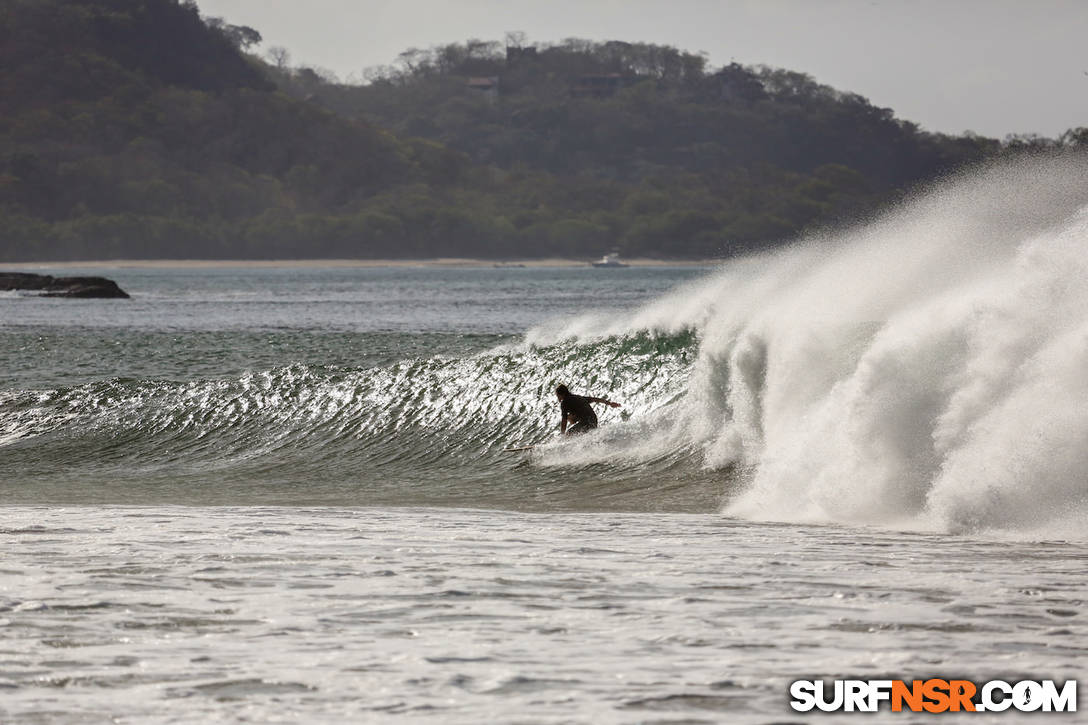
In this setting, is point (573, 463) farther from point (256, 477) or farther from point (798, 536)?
point (798, 536)

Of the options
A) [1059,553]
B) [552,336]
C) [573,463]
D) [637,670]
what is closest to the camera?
[637,670]

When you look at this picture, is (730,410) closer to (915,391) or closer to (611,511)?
(611,511)

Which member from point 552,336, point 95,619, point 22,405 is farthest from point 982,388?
point 22,405

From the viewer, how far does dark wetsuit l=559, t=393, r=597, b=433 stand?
58.7 ft

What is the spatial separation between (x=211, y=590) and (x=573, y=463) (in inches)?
331

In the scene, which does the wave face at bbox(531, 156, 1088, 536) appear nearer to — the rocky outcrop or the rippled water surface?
the rippled water surface

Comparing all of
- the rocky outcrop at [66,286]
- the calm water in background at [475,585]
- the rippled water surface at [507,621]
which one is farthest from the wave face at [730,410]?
the rocky outcrop at [66,286]

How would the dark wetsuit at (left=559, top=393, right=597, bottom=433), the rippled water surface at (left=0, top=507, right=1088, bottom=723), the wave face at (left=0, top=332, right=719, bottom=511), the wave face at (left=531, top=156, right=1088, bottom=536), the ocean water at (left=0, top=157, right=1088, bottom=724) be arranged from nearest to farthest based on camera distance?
the rippled water surface at (left=0, top=507, right=1088, bottom=723) < the ocean water at (left=0, top=157, right=1088, bottom=724) < the wave face at (left=531, top=156, right=1088, bottom=536) < the wave face at (left=0, top=332, right=719, bottom=511) < the dark wetsuit at (left=559, top=393, right=597, bottom=433)

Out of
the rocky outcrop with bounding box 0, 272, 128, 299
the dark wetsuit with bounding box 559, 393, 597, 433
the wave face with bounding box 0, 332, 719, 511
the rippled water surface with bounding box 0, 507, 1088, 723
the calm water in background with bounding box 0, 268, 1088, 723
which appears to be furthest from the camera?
the rocky outcrop with bounding box 0, 272, 128, 299

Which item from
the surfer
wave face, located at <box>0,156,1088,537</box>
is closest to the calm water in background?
wave face, located at <box>0,156,1088,537</box>

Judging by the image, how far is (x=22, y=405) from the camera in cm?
2405

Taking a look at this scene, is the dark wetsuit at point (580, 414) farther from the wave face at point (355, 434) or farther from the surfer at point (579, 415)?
the wave face at point (355, 434)

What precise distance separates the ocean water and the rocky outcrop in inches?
A: 2511

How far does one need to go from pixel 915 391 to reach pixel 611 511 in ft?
9.63
